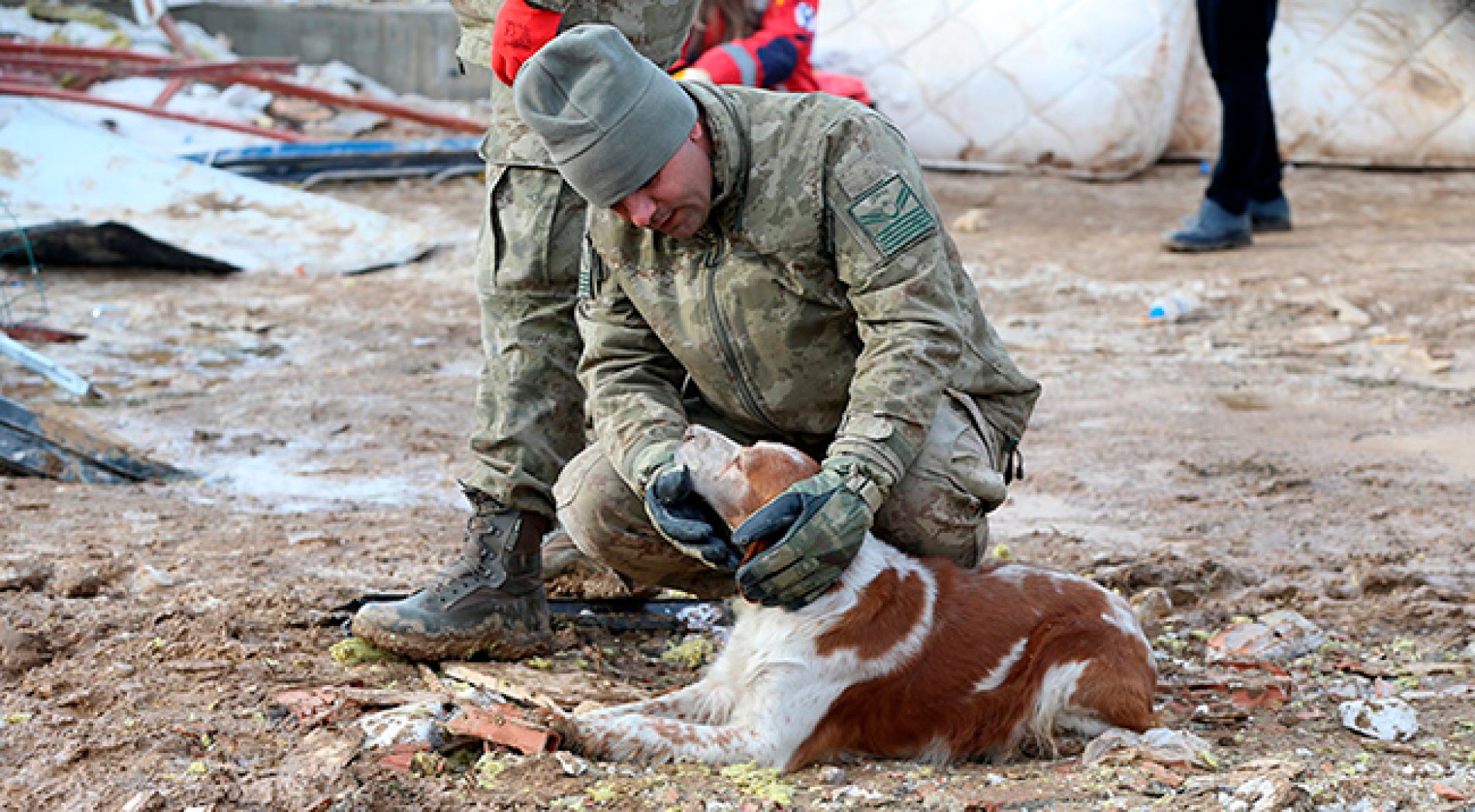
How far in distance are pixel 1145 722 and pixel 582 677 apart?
4.05ft

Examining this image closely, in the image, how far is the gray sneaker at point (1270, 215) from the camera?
889cm

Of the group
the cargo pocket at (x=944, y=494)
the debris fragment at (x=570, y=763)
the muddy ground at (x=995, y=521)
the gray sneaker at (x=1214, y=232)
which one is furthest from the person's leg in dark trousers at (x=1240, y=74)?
the debris fragment at (x=570, y=763)

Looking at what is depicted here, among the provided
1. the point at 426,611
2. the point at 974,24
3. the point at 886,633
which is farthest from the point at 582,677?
the point at 974,24

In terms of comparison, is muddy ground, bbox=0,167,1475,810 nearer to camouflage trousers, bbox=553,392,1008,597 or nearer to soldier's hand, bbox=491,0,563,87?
camouflage trousers, bbox=553,392,1008,597

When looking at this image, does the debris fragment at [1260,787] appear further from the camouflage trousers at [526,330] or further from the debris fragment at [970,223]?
the debris fragment at [970,223]

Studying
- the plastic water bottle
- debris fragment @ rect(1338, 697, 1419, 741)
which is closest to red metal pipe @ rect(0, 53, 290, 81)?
the plastic water bottle

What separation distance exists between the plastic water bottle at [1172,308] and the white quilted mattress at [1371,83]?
13.0 ft

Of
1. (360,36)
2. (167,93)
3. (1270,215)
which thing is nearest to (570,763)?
(1270,215)

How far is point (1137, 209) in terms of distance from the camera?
10.2 m

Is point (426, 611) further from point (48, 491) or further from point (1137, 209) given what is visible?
point (1137, 209)

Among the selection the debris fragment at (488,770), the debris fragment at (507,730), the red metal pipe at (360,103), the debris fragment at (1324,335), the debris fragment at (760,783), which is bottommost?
the red metal pipe at (360,103)

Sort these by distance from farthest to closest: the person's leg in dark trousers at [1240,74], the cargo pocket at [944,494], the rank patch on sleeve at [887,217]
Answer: the person's leg in dark trousers at [1240,74] < the cargo pocket at [944,494] < the rank patch on sleeve at [887,217]

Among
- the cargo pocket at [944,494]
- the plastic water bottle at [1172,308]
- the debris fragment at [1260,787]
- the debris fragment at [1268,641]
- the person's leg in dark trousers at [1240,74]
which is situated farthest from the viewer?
the person's leg in dark trousers at [1240,74]

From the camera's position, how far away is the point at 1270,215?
8883 millimetres
